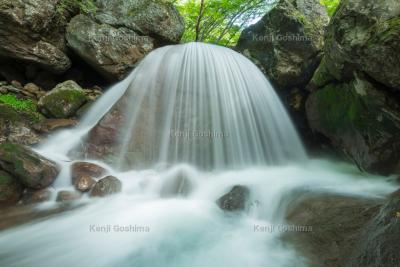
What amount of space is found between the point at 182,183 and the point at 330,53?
3682 mm

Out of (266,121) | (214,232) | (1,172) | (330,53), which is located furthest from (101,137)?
(330,53)

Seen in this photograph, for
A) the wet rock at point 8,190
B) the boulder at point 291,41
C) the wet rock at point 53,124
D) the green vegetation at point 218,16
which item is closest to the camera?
the wet rock at point 8,190

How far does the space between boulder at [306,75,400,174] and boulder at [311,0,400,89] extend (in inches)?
13.5

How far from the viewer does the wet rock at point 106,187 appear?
495 centimetres

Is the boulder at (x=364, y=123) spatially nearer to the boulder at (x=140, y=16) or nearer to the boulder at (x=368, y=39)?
the boulder at (x=368, y=39)

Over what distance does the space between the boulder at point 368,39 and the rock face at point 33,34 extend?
7.26 meters

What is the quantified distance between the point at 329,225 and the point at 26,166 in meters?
4.62

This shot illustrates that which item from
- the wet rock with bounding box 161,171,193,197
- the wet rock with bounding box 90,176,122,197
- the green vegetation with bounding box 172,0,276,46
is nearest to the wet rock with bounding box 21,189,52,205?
the wet rock with bounding box 90,176,122,197

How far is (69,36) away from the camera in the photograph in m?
8.49

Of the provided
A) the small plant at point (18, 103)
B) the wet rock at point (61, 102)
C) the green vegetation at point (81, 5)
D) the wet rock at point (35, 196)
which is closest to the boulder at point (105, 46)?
the green vegetation at point (81, 5)

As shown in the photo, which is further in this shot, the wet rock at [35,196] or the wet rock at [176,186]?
the wet rock at [176,186]

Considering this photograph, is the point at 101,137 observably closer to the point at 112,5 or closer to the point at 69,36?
the point at 69,36

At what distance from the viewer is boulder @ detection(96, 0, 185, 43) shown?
29.8 ft

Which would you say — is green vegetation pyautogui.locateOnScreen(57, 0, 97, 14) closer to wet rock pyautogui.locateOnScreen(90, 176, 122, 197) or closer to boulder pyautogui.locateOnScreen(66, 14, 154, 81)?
boulder pyautogui.locateOnScreen(66, 14, 154, 81)
